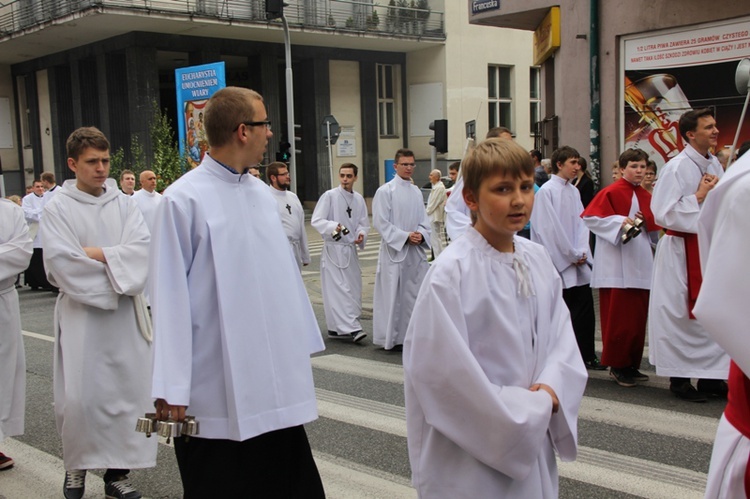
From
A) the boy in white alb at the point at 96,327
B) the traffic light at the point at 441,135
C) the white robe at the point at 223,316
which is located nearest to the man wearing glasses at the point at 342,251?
the boy in white alb at the point at 96,327

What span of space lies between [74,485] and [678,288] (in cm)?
466

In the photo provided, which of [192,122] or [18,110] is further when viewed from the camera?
[18,110]

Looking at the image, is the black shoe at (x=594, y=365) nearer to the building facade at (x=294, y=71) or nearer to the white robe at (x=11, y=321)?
the white robe at (x=11, y=321)

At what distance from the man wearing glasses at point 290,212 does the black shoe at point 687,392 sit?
16.1ft

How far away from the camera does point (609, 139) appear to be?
14289mm

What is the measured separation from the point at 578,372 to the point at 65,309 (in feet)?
10.7

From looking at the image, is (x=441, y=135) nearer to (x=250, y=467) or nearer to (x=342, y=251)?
(x=342, y=251)

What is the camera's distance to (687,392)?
22.2ft

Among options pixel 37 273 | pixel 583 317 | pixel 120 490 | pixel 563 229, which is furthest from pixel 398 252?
pixel 37 273

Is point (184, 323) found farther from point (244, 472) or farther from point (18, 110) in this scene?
point (18, 110)

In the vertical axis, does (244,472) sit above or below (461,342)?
below

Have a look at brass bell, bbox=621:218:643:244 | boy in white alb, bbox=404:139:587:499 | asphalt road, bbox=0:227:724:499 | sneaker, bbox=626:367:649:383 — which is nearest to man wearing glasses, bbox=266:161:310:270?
asphalt road, bbox=0:227:724:499

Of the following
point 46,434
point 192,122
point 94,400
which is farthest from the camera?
point 192,122

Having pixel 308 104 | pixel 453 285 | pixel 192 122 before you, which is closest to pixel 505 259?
pixel 453 285
